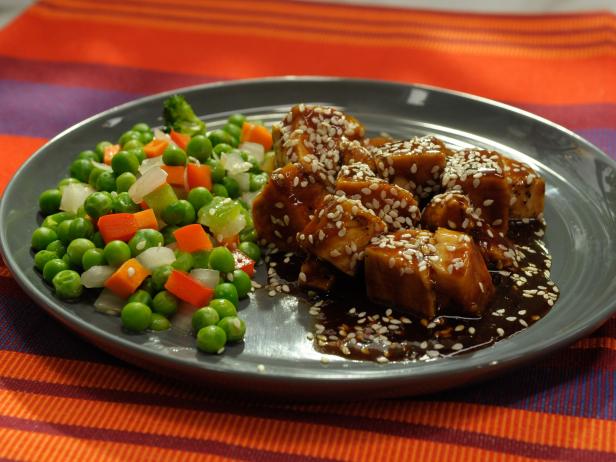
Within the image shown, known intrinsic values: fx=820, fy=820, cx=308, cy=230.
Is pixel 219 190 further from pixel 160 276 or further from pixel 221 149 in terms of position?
pixel 160 276

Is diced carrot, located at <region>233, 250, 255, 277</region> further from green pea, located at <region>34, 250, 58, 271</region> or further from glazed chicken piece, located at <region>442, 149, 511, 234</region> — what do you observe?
glazed chicken piece, located at <region>442, 149, 511, 234</region>

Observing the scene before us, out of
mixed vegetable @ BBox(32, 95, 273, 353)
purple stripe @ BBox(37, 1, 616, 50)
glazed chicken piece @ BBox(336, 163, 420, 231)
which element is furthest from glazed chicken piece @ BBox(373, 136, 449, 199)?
purple stripe @ BBox(37, 1, 616, 50)

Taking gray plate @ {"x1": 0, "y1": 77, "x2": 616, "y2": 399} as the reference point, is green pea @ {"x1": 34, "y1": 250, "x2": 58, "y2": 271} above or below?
below

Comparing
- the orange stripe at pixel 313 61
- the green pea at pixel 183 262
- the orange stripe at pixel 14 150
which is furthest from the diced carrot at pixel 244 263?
the orange stripe at pixel 313 61

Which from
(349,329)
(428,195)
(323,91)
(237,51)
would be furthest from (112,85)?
(349,329)

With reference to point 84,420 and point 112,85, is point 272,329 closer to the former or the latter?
point 84,420

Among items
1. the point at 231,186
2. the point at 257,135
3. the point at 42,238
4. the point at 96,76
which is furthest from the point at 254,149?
the point at 96,76

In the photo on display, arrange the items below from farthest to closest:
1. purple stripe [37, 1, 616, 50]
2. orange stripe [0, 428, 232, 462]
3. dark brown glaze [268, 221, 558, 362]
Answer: purple stripe [37, 1, 616, 50] → dark brown glaze [268, 221, 558, 362] → orange stripe [0, 428, 232, 462]
